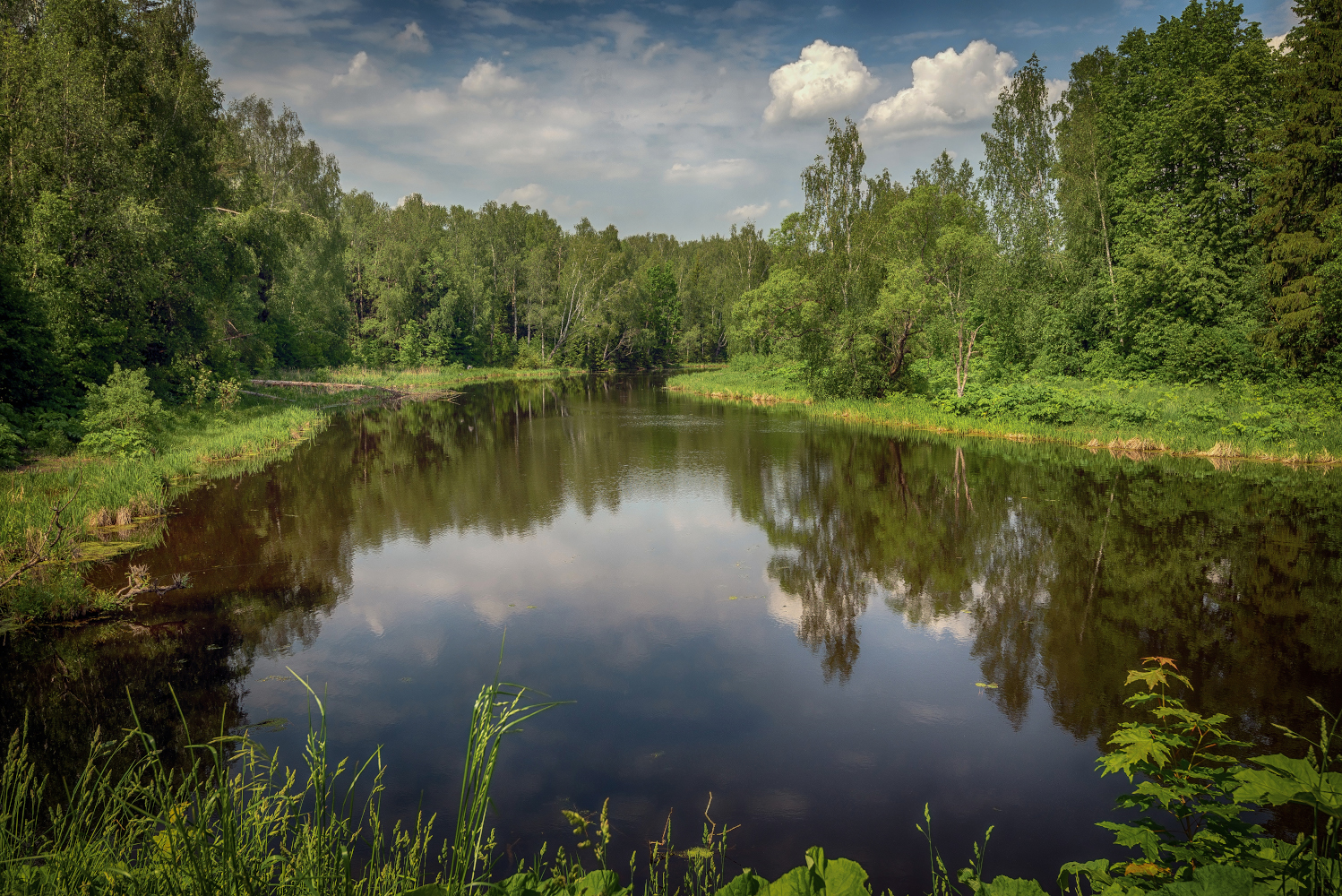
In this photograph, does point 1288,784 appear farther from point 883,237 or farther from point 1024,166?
point 1024,166

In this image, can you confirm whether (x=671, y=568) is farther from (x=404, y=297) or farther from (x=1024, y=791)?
(x=404, y=297)

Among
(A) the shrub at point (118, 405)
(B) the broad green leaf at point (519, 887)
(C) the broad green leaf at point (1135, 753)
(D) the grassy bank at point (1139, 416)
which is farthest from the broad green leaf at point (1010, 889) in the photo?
(D) the grassy bank at point (1139, 416)

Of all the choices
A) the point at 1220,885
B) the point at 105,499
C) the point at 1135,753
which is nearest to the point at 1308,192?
the point at 1135,753

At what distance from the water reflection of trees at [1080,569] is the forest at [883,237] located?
384 inches

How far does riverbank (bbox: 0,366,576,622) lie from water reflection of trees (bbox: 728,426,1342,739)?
9.96m

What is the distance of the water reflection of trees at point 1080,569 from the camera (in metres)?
8.12

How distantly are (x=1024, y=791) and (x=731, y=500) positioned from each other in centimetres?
1127

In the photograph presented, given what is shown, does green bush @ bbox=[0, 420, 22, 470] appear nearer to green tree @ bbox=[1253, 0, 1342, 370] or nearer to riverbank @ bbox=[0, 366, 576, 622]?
riverbank @ bbox=[0, 366, 576, 622]

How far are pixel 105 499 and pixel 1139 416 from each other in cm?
2778

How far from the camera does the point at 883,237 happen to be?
113ft

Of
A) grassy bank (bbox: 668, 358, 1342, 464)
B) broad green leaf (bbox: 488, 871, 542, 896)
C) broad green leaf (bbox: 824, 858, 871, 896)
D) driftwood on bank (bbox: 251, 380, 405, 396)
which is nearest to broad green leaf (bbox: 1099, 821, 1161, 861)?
broad green leaf (bbox: 824, 858, 871, 896)

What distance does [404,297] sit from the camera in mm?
55875

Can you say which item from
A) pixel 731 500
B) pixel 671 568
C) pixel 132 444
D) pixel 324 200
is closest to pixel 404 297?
pixel 324 200

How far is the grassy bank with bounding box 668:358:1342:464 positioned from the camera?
19.8 metres
